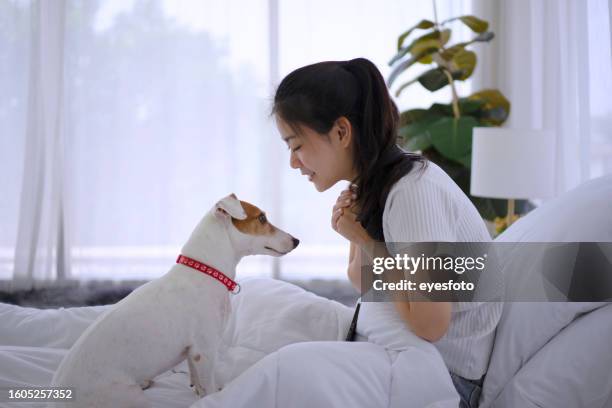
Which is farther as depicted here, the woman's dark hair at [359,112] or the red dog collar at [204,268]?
the red dog collar at [204,268]

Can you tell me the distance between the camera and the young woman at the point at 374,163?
124 cm

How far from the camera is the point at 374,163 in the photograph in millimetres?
1309

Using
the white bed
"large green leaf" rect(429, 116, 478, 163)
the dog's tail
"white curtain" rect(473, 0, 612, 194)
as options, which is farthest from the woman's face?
"large green leaf" rect(429, 116, 478, 163)

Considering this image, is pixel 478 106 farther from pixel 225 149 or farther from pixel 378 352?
pixel 378 352

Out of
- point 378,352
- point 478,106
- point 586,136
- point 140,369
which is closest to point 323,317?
point 378,352

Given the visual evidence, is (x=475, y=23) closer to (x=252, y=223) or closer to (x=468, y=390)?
(x=252, y=223)

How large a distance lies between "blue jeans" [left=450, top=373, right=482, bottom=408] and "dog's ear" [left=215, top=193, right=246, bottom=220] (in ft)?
2.02

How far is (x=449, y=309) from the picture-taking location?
1179 mm

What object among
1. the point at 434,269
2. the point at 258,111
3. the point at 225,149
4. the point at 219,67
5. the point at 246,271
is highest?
the point at 219,67

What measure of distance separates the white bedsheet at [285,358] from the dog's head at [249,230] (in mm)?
173

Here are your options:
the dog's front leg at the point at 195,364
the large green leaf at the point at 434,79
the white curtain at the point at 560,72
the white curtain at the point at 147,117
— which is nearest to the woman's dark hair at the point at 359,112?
the dog's front leg at the point at 195,364

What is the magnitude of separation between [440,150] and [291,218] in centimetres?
135

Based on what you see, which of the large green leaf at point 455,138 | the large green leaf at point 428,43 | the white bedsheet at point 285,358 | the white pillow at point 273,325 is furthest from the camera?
the large green leaf at point 428,43

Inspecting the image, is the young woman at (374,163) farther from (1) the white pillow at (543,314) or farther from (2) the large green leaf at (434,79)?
(2) the large green leaf at (434,79)
